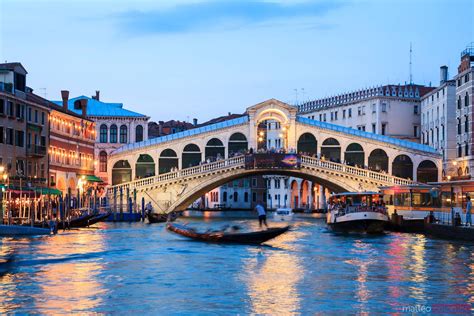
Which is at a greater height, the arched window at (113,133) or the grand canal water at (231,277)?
the arched window at (113,133)

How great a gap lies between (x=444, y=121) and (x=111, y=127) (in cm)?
2101

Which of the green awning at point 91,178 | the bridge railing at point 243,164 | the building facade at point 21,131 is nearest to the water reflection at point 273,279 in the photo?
the building facade at point 21,131

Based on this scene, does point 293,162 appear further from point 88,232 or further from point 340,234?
point 88,232

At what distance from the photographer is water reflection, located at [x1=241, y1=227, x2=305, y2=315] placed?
15828 mm

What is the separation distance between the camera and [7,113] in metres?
39.6

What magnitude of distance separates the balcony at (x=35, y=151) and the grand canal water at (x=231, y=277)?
12.2 metres

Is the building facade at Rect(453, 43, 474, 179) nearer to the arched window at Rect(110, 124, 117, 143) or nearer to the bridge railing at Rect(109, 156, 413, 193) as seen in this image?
the bridge railing at Rect(109, 156, 413, 193)

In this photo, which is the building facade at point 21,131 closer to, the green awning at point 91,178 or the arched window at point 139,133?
the green awning at point 91,178

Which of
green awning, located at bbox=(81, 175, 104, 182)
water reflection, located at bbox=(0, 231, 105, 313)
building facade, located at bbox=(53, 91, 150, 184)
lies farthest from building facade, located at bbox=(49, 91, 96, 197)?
water reflection, located at bbox=(0, 231, 105, 313)

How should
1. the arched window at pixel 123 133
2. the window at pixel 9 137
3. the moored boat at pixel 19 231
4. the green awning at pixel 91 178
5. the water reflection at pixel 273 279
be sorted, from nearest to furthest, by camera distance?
1. the water reflection at pixel 273 279
2. the moored boat at pixel 19 231
3. the window at pixel 9 137
4. the green awning at pixel 91 178
5. the arched window at pixel 123 133

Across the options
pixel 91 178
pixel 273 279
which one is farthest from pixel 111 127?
pixel 273 279

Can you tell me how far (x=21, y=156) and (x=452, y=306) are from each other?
28754 millimetres

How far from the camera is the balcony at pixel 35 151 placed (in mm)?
42213

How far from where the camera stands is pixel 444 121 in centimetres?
5841
